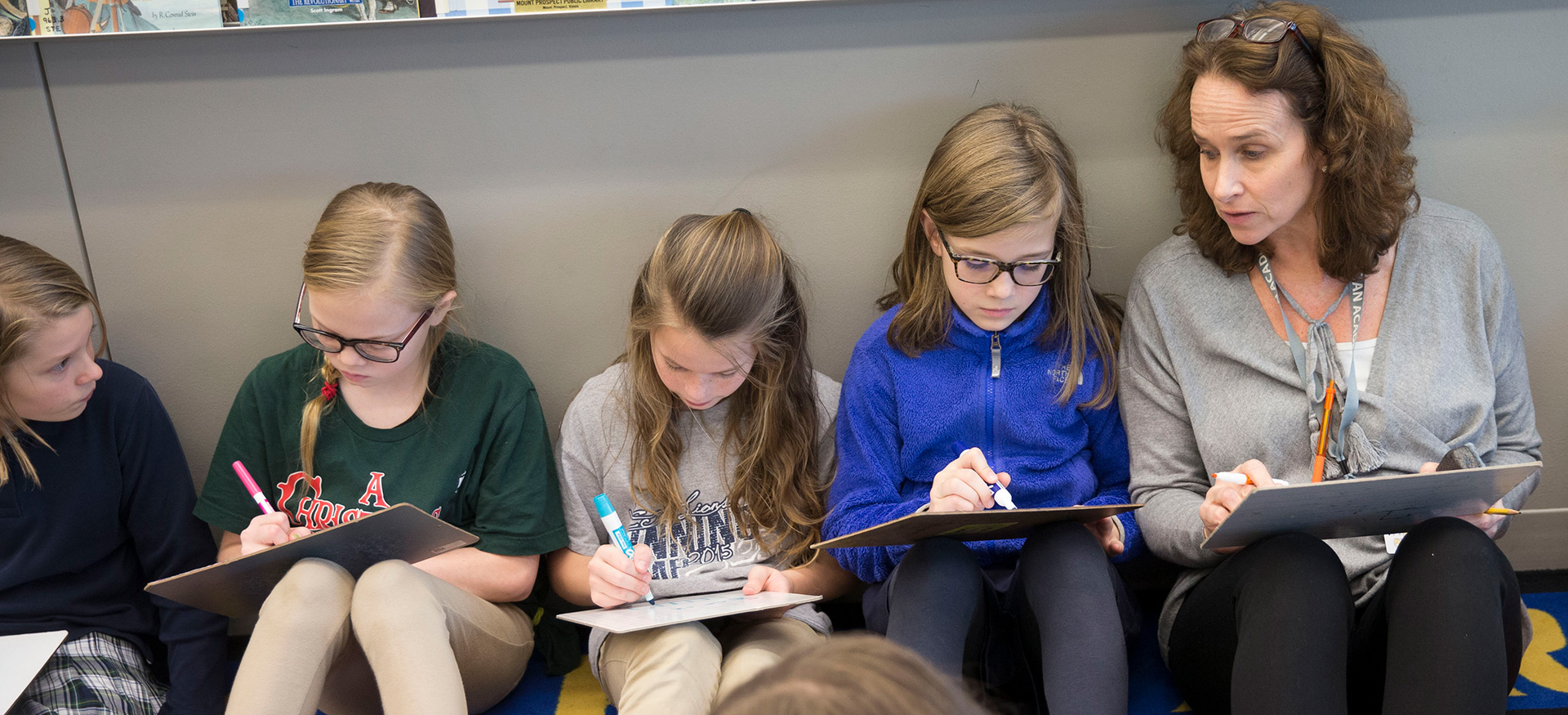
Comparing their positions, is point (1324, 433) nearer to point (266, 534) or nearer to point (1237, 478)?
point (1237, 478)

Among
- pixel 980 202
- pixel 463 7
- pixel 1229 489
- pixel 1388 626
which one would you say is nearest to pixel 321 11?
pixel 463 7

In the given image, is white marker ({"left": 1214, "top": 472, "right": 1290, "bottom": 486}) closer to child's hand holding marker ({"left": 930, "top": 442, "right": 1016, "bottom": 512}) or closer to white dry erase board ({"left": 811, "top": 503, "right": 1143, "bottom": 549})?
white dry erase board ({"left": 811, "top": 503, "right": 1143, "bottom": 549})

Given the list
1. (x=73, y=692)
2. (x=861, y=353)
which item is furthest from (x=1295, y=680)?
(x=73, y=692)

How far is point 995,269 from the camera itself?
5.27 ft

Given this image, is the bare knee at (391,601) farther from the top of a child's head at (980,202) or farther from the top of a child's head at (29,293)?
the top of a child's head at (980,202)

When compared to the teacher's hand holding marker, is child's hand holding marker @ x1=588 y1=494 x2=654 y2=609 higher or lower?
lower

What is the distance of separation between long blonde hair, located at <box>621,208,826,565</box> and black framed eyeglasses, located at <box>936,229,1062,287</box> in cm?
26

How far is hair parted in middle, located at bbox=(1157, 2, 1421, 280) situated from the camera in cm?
152

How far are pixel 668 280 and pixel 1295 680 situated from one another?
38.2 inches

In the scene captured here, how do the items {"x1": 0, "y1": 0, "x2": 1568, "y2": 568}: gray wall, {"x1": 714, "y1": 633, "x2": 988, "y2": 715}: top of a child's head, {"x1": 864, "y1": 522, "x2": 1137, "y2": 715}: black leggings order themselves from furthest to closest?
{"x1": 0, "y1": 0, "x2": 1568, "y2": 568}: gray wall < {"x1": 864, "y1": 522, "x2": 1137, "y2": 715}: black leggings < {"x1": 714, "y1": 633, "x2": 988, "y2": 715}: top of a child's head

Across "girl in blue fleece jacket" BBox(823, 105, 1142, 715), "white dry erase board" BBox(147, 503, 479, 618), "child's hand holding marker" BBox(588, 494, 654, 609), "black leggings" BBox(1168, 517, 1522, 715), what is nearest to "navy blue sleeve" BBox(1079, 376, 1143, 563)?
"girl in blue fleece jacket" BBox(823, 105, 1142, 715)

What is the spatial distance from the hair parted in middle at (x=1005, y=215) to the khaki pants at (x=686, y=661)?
19.8 inches

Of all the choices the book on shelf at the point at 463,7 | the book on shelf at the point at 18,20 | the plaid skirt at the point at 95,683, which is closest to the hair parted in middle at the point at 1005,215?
the book on shelf at the point at 463,7

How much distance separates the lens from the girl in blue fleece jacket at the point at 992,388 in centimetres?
158
